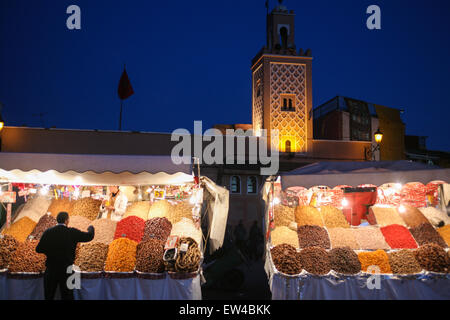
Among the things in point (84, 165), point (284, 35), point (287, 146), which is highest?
point (284, 35)

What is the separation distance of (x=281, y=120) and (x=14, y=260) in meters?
13.1

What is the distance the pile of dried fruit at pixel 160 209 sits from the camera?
215 inches

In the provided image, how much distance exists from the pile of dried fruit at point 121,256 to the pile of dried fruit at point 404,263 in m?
3.52

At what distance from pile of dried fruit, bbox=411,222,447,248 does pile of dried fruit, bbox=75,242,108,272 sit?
4.68 m

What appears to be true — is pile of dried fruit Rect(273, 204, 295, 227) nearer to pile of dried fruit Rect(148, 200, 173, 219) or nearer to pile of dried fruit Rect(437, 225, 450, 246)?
pile of dried fruit Rect(148, 200, 173, 219)

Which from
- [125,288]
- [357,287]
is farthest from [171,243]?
[357,287]

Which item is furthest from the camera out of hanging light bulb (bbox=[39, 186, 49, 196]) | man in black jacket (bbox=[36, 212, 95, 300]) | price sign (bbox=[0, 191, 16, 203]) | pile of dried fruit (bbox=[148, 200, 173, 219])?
hanging light bulb (bbox=[39, 186, 49, 196])

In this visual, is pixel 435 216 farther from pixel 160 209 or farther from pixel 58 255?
pixel 58 255

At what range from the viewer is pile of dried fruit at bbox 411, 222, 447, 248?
16.6ft

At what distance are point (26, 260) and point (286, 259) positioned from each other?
3.48 meters

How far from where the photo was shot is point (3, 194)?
534 cm

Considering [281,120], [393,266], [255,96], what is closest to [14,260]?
[393,266]

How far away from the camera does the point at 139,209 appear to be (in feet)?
18.6

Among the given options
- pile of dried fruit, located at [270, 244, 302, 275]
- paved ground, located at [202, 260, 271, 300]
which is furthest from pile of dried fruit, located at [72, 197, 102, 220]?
pile of dried fruit, located at [270, 244, 302, 275]
